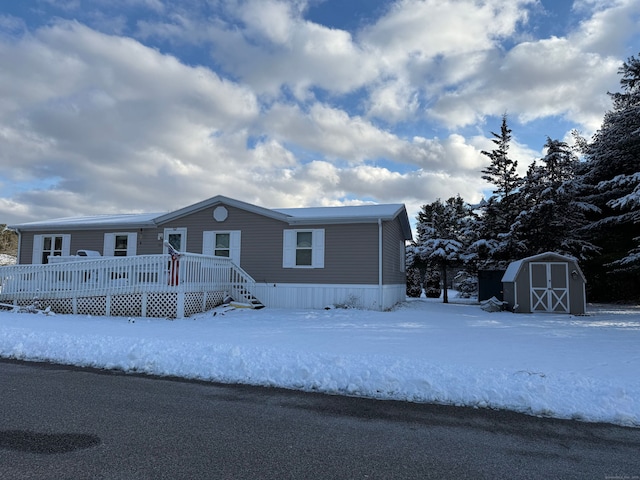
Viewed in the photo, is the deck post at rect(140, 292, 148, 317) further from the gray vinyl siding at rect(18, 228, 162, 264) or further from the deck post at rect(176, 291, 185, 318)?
the gray vinyl siding at rect(18, 228, 162, 264)

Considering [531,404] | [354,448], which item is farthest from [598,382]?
[354,448]

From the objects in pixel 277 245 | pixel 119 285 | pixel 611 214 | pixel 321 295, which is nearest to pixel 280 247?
pixel 277 245

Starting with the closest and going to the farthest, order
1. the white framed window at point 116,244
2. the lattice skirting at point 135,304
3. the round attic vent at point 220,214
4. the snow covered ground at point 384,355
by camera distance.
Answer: the snow covered ground at point 384,355
the lattice skirting at point 135,304
the round attic vent at point 220,214
the white framed window at point 116,244

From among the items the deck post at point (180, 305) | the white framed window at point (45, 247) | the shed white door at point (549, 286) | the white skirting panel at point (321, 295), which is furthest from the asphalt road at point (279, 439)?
the white framed window at point (45, 247)

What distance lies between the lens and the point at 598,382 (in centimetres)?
522

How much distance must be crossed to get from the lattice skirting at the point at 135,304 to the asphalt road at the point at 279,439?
275 inches

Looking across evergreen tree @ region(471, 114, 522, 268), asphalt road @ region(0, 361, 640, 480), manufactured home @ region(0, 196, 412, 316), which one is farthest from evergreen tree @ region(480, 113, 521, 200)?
asphalt road @ region(0, 361, 640, 480)

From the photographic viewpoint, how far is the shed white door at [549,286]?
15.3 meters

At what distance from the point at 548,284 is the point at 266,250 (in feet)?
35.2

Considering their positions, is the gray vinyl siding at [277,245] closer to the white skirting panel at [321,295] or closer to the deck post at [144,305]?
the white skirting panel at [321,295]

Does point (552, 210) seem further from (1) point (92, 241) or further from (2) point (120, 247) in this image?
(1) point (92, 241)

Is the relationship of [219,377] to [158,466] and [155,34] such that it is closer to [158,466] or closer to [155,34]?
[158,466]

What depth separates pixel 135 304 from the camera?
12555 mm

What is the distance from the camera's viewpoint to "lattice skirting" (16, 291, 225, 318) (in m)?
12.3
